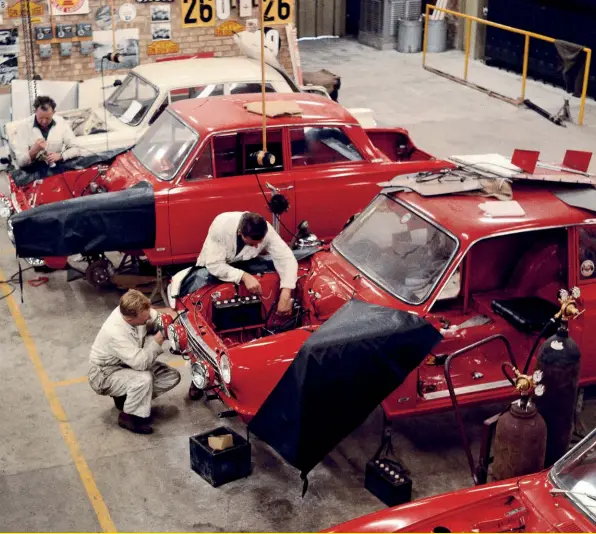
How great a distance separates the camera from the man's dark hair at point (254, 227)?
852 cm

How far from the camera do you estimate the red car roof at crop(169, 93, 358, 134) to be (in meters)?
10.3

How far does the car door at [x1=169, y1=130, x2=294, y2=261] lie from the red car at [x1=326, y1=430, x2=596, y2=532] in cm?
505

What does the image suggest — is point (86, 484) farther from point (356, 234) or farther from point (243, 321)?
point (356, 234)

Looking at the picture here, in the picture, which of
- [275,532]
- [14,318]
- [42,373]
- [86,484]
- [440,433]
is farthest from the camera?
[14,318]

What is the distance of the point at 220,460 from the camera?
24.4 ft

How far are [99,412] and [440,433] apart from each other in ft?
8.82

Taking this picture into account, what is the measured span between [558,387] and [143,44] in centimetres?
1061

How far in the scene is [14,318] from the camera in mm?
10203

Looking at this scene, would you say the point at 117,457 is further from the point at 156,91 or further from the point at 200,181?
the point at 156,91

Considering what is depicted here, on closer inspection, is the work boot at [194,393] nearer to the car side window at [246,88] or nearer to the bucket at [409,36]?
the car side window at [246,88]

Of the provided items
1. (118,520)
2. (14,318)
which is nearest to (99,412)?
(118,520)

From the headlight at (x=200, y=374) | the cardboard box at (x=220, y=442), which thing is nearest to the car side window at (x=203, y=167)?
the headlight at (x=200, y=374)

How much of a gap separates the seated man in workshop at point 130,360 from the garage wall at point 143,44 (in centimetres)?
828

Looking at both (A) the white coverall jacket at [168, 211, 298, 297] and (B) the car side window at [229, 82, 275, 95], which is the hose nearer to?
(A) the white coverall jacket at [168, 211, 298, 297]
